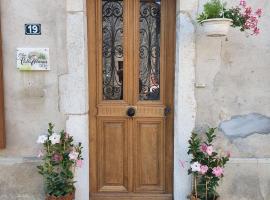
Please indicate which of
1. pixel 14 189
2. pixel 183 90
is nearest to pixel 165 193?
pixel 183 90

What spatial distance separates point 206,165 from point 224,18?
147cm

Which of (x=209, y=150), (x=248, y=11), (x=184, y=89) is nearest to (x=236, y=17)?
(x=248, y=11)

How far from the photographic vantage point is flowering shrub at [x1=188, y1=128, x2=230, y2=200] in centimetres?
354

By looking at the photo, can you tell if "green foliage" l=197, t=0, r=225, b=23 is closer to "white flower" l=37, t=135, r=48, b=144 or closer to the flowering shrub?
the flowering shrub

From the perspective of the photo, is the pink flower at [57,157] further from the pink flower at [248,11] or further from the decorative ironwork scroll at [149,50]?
the pink flower at [248,11]

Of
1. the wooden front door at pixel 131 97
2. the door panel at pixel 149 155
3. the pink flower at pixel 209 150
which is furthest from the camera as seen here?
the door panel at pixel 149 155

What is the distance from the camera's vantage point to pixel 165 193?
13.6ft

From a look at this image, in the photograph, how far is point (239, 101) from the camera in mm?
3828

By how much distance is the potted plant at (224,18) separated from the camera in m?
3.33

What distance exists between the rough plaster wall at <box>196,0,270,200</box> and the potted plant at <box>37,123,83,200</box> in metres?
1.42

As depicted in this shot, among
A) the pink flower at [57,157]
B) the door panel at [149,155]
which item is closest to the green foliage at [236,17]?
the door panel at [149,155]

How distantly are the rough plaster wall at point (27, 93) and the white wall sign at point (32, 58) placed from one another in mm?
58

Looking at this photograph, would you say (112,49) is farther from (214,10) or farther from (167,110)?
(214,10)

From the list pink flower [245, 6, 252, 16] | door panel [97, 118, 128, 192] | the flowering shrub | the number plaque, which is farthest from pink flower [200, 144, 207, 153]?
the number plaque
